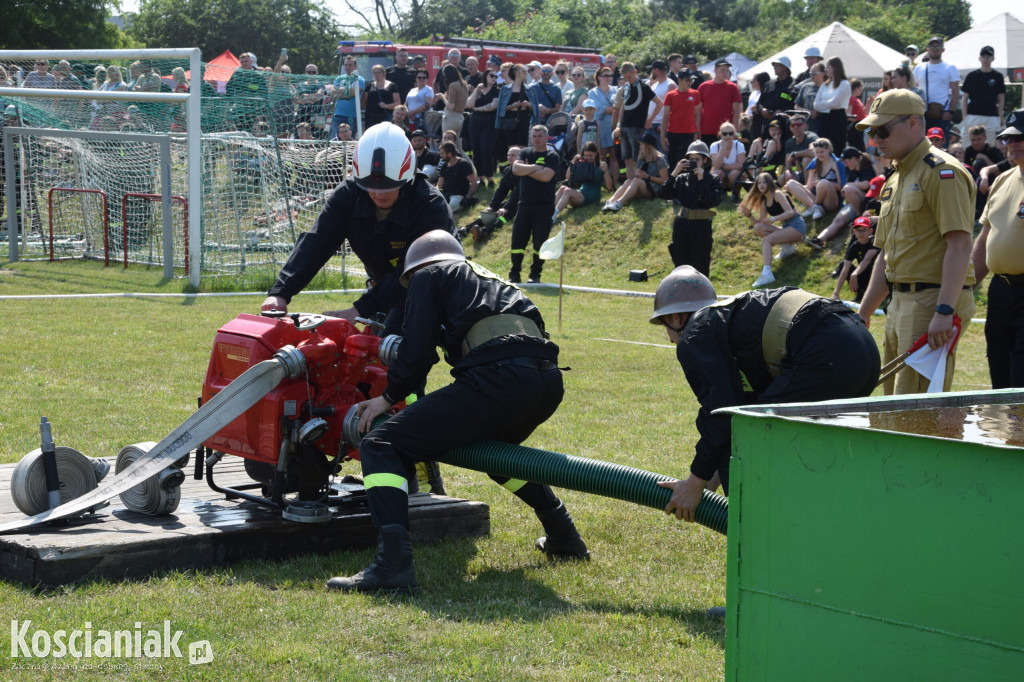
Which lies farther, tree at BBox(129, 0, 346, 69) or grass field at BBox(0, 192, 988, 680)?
tree at BBox(129, 0, 346, 69)

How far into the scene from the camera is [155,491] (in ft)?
16.7

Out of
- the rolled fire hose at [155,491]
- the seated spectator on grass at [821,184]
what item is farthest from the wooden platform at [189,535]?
the seated spectator on grass at [821,184]

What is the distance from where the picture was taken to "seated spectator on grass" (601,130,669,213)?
64.6 ft

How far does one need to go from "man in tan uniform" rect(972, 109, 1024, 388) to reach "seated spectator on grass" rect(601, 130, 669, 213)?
13.5 meters

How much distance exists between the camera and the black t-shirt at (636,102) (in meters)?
19.4

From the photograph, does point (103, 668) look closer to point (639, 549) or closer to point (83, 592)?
point (83, 592)

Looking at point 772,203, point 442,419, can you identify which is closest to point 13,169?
point 772,203

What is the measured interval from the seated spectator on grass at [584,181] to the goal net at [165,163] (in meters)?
4.50

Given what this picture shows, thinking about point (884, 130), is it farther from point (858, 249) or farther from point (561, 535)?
point (858, 249)

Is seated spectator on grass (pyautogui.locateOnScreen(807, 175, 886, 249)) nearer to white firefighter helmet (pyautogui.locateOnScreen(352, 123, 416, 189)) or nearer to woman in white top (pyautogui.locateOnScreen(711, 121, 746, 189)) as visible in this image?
woman in white top (pyautogui.locateOnScreen(711, 121, 746, 189))

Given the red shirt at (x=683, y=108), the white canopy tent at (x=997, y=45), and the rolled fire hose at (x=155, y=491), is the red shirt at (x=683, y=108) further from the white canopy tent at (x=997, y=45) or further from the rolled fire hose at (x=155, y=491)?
the rolled fire hose at (x=155, y=491)

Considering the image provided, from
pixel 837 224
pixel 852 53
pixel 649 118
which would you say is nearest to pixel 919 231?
pixel 837 224

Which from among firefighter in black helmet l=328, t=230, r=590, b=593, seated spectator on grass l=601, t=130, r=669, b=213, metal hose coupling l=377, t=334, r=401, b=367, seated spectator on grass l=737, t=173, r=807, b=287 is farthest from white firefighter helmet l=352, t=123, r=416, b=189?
seated spectator on grass l=601, t=130, r=669, b=213

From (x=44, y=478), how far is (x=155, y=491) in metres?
0.49
